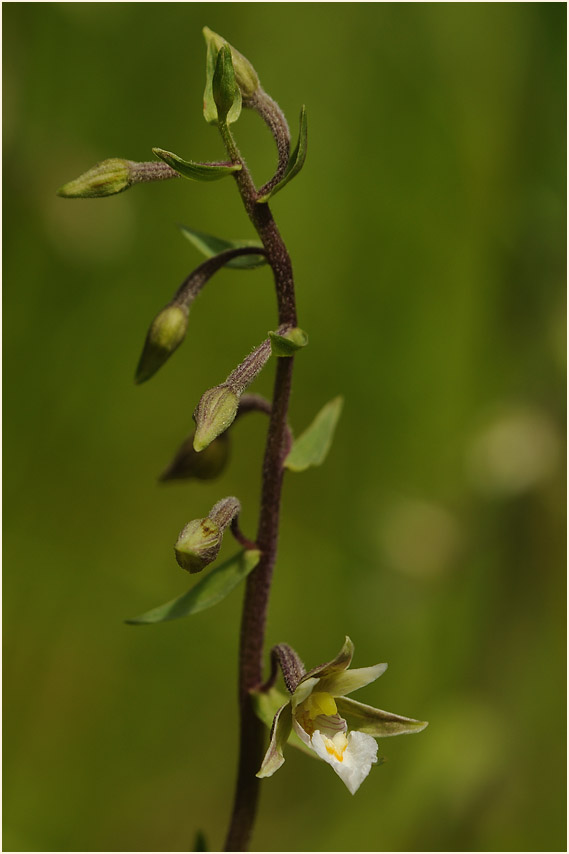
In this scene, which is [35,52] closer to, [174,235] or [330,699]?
[174,235]

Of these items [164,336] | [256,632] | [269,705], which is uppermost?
[164,336]

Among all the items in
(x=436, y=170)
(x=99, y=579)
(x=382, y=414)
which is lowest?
(x=99, y=579)

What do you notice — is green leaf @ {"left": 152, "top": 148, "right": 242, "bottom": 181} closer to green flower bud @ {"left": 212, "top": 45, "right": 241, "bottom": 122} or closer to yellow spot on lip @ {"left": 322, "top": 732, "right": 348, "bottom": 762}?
green flower bud @ {"left": 212, "top": 45, "right": 241, "bottom": 122}

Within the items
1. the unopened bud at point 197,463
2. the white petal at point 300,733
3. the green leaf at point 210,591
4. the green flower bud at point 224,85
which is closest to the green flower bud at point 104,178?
the green flower bud at point 224,85

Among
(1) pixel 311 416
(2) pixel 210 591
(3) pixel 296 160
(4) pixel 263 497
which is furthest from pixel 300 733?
(1) pixel 311 416

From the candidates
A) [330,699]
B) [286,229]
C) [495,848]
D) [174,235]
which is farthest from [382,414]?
[330,699]

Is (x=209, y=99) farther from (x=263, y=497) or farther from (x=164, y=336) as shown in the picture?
(x=263, y=497)
